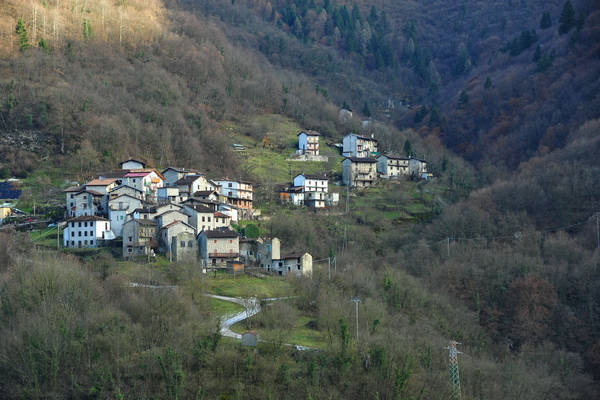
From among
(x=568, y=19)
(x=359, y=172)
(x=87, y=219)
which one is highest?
(x=568, y=19)

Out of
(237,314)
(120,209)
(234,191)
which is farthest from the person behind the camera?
(234,191)

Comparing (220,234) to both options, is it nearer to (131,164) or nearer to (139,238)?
(139,238)

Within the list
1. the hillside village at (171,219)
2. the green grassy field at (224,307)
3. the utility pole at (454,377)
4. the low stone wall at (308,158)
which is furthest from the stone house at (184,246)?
the low stone wall at (308,158)

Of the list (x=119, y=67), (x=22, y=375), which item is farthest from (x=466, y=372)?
(x=119, y=67)

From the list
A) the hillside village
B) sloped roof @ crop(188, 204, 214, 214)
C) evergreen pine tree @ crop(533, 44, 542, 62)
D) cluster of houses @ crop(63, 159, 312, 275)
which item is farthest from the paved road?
evergreen pine tree @ crop(533, 44, 542, 62)

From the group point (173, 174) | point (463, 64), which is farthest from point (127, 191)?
point (463, 64)

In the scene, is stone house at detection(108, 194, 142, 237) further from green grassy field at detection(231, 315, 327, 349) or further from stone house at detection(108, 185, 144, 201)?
green grassy field at detection(231, 315, 327, 349)
